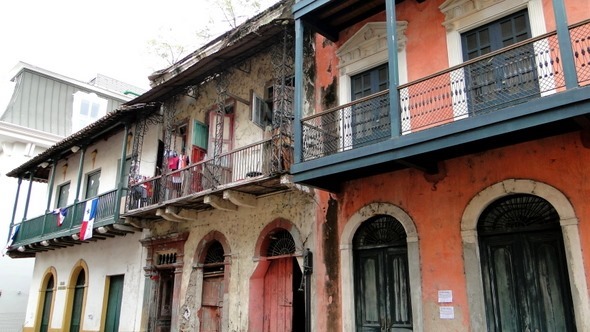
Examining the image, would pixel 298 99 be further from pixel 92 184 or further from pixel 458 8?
pixel 92 184

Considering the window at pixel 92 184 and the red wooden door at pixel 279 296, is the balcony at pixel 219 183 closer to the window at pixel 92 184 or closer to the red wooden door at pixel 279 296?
the red wooden door at pixel 279 296

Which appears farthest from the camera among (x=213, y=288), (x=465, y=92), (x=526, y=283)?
(x=213, y=288)

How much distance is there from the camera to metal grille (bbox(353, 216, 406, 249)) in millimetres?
8656

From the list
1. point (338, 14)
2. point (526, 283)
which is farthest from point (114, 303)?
point (526, 283)

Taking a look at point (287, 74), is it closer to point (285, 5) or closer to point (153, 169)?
point (285, 5)

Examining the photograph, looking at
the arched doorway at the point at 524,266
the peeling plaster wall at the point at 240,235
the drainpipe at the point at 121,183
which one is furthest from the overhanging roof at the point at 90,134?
the arched doorway at the point at 524,266

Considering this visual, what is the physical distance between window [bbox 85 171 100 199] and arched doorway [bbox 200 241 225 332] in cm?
721

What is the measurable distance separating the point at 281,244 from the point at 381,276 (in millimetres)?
2828

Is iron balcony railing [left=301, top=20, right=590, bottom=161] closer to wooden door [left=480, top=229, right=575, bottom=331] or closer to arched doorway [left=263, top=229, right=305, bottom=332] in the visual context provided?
wooden door [left=480, top=229, right=575, bottom=331]

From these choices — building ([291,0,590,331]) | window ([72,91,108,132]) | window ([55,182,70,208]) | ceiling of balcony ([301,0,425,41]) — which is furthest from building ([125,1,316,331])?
window ([72,91,108,132])

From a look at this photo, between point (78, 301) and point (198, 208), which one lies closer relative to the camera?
point (198, 208)

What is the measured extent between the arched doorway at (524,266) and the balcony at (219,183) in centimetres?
406

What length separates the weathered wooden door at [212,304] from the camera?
11.5 meters

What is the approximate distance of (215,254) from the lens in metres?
12.2
